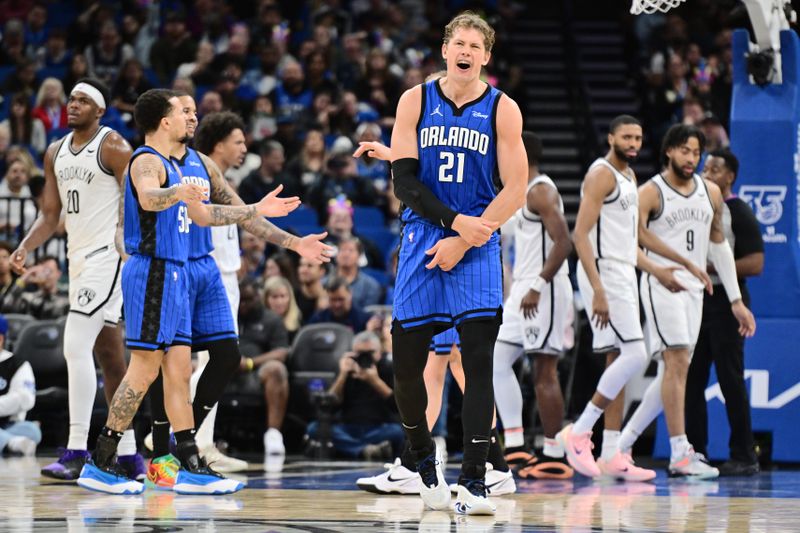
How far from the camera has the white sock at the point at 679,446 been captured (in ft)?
28.5

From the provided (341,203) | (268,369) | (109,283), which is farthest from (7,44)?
(109,283)

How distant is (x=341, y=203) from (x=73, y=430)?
6172 millimetres

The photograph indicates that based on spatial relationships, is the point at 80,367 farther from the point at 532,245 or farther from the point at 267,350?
the point at 267,350

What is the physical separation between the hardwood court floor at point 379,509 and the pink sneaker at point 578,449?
268mm

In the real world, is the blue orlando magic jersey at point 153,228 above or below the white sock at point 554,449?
above

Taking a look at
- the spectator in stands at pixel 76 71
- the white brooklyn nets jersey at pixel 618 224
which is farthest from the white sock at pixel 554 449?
the spectator in stands at pixel 76 71

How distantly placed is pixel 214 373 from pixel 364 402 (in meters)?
3.62

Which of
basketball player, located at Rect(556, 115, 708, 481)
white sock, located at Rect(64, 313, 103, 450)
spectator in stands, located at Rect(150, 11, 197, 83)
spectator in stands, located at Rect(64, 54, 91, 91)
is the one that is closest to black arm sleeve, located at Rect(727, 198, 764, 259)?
basketball player, located at Rect(556, 115, 708, 481)

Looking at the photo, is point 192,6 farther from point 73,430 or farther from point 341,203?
point 73,430

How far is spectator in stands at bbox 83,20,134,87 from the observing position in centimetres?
1711

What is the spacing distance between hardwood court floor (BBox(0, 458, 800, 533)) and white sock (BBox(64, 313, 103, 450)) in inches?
13.9

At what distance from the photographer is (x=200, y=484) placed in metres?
7.03

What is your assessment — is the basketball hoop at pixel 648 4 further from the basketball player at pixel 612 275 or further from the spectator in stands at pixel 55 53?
the spectator in stands at pixel 55 53

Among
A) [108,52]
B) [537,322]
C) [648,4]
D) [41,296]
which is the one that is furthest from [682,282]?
[108,52]
